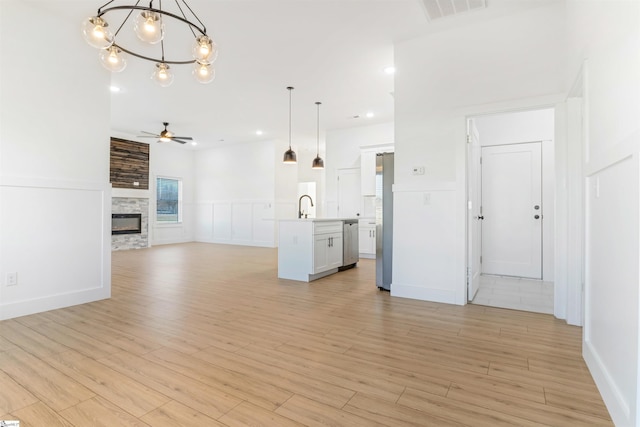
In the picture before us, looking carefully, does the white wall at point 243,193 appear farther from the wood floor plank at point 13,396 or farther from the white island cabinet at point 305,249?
the wood floor plank at point 13,396

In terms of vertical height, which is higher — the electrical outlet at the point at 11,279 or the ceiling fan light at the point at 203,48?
the ceiling fan light at the point at 203,48

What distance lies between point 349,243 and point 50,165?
4299mm

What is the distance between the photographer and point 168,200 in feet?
33.6

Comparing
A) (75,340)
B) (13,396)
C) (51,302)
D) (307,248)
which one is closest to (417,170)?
→ (307,248)

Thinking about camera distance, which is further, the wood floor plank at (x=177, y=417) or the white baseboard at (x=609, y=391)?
the wood floor plank at (x=177, y=417)

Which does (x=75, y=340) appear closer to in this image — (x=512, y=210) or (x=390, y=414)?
(x=390, y=414)

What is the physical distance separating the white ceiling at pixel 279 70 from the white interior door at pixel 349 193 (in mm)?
1180

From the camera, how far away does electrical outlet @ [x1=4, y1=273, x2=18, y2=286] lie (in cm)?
302

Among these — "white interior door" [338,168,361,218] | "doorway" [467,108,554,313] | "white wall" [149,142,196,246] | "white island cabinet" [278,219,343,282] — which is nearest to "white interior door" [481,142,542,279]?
"doorway" [467,108,554,313]

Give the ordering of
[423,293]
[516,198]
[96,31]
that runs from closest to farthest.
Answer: [96,31] < [423,293] < [516,198]

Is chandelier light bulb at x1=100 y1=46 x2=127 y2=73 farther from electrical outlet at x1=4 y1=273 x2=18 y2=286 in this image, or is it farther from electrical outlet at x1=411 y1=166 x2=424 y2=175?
electrical outlet at x1=411 y1=166 x2=424 y2=175

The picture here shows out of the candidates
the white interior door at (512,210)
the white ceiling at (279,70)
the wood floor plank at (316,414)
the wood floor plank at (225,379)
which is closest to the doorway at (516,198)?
the white interior door at (512,210)

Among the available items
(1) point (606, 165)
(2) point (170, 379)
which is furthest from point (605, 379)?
(2) point (170, 379)

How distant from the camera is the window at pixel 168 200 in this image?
32.6 ft
